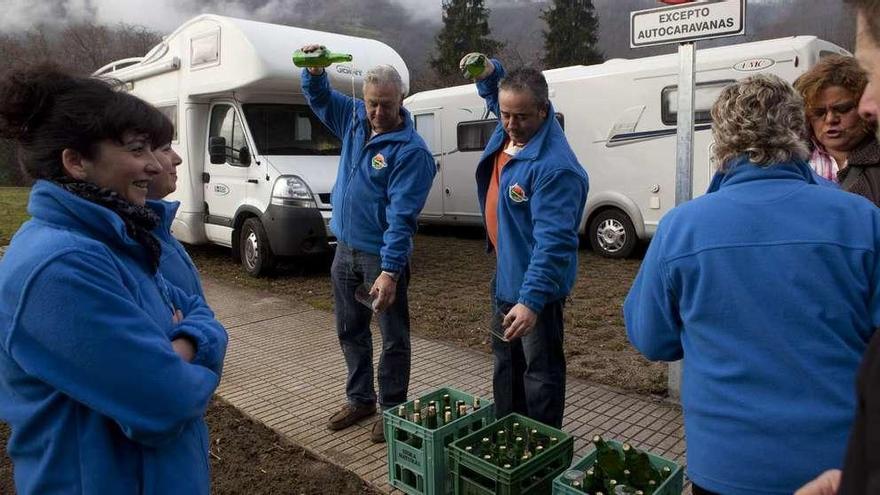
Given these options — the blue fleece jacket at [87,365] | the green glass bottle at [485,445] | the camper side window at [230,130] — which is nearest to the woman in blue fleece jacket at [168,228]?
the blue fleece jacket at [87,365]

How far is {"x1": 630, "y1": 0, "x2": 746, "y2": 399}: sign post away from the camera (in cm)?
358

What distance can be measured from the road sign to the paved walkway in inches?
90.8

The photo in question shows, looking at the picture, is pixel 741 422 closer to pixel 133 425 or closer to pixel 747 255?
pixel 747 255

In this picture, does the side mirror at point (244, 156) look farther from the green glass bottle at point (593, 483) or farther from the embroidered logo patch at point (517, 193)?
the green glass bottle at point (593, 483)

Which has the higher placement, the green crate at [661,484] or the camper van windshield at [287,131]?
the camper van windshield at [287,131]

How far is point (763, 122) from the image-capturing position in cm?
176

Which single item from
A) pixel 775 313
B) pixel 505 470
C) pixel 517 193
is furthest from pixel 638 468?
pixel 517 193

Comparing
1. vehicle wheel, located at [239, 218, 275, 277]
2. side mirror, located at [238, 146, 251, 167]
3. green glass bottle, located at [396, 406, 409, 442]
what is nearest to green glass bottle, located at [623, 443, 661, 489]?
green glass bottle, located at [396, 406, 409, 442]

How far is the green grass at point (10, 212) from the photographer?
12.2 metres

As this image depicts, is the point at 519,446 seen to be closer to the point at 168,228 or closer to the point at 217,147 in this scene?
the point at 168,228

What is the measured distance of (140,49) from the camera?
39.5 m

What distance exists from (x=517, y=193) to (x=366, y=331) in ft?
4.89

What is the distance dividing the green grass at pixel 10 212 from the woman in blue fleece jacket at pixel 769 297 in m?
10.6

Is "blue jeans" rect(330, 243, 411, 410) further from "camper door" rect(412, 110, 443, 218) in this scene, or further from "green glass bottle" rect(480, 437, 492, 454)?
"camper door" rect(412, 110, 443, 218)
